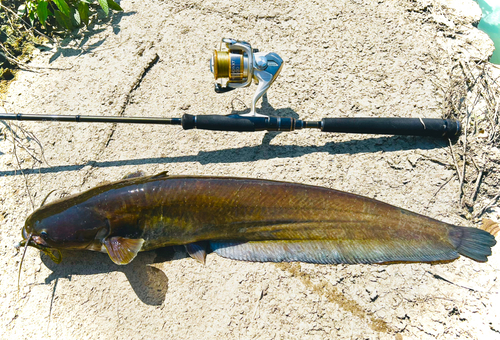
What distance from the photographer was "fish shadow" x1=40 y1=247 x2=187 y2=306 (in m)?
2.07

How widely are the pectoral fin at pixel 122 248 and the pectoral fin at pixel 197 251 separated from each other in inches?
11.4

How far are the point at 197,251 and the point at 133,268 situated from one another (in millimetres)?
430

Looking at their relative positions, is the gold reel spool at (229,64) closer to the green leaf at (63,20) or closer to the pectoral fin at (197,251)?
the pectoral fin at (197,251)

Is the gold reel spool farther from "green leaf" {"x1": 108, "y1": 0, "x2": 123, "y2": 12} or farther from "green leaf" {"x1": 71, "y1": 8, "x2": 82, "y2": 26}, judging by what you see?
"green leaf" {"x1": 71, "y1": 8, "x2": 82, "y2": 26}

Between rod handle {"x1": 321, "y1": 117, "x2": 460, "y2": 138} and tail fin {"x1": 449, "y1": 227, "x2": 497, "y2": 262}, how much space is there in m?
0.75

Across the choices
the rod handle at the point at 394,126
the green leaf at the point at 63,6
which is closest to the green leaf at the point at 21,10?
the green leaf at the point at 63,6

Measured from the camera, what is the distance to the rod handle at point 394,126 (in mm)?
2410

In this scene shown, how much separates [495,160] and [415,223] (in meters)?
0.85

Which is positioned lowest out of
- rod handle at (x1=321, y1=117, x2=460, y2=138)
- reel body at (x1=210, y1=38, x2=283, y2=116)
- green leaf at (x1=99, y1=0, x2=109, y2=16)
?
rod handle at (x1=321, y1=117, x2=460, y2=138)

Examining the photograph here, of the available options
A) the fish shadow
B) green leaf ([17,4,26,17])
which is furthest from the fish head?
green leaf ([17,4,26,17])

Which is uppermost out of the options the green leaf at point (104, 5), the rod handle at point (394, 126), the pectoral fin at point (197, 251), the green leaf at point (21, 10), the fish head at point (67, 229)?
the green leaf at point (104, 5)

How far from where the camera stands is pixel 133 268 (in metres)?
2.15

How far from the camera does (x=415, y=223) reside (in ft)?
6.69

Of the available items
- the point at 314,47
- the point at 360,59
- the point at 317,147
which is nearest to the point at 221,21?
the point at 314,47
